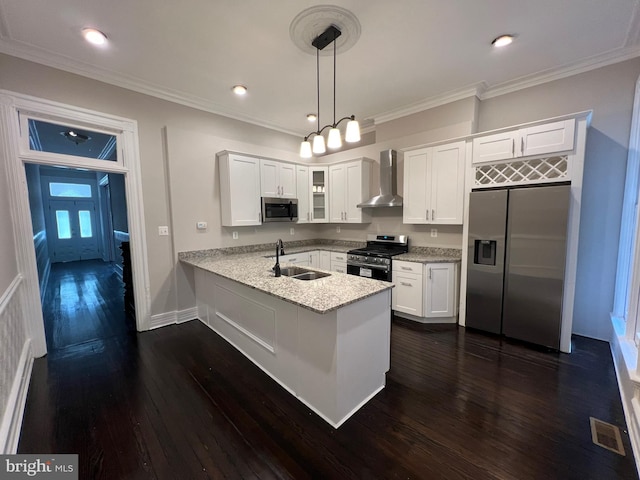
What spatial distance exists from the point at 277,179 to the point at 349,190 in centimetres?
123

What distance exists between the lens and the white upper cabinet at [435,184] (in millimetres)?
3205

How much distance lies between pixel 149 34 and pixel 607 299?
520 centimetres

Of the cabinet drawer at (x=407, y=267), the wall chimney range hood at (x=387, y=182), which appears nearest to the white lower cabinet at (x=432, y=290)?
the cabinet drawer at (x=407, y=267)

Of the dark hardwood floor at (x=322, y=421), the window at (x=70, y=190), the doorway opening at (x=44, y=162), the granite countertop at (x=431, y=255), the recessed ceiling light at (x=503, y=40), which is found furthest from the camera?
the window at (x=70, y=190)

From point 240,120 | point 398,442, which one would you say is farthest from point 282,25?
point 398,442

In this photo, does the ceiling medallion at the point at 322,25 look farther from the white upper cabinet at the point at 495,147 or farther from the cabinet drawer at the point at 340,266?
the cabinet drawer at the point at 340,266

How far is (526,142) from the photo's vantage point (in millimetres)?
2686

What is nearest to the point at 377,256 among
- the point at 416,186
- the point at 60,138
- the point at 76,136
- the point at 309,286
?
the point at 416,186

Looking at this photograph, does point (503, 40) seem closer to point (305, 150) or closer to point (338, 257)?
point (305, 150)

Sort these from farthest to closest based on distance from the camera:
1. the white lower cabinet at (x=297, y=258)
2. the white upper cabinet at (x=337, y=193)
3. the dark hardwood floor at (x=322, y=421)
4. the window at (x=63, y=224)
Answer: the window at (x=63, y=224)
the white upper cabinet at (x=337, y=193)
the white lower cabinet at (x=297, y=258)
the dark hardwood floor at (x=322, y=421)

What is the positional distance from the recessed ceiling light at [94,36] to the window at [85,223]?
322 inches

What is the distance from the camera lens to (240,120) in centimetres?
399

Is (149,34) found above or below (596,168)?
above

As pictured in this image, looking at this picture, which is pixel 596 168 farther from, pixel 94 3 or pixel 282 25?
pixel 94 3
